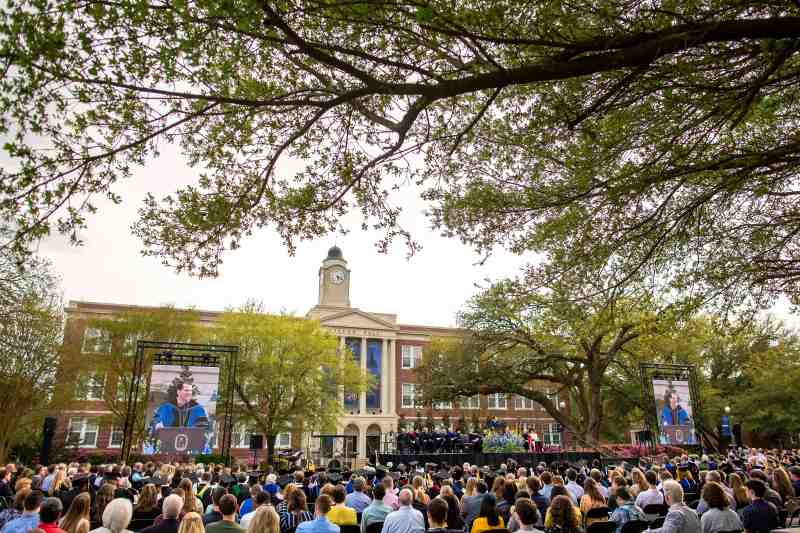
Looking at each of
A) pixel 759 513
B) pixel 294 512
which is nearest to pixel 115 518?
pixel 294 512

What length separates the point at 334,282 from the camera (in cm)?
5406

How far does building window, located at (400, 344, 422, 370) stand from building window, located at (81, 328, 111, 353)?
29165 mm

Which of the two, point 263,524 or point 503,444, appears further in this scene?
point 503,444

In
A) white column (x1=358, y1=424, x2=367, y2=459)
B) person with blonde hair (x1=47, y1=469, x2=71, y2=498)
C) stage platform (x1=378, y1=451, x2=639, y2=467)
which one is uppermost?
person with blonde hair (x1=47, y1=469, x2=71, y2=498)

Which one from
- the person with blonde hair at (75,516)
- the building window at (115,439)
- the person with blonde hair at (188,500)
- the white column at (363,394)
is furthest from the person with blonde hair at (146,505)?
the white column at (363,394)

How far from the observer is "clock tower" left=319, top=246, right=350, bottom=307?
53312 mm

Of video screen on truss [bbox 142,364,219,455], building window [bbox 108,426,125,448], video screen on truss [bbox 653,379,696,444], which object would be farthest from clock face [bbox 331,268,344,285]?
video screen on truss [bbox 653,379,696,444]

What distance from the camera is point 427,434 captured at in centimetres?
2580

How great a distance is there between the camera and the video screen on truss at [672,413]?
2370cm

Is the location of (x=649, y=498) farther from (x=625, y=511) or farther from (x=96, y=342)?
(x=96, y=342)

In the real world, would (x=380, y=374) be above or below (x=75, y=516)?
above

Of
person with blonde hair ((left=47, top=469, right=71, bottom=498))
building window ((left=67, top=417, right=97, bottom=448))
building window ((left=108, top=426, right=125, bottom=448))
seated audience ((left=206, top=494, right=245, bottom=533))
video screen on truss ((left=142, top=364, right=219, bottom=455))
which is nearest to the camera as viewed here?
seated audience ((left=206, top=494, right=245, bottom=533))

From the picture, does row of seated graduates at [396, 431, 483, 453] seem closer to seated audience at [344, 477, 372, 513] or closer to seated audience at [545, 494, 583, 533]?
seated audience at [344, 477, 372, 513]

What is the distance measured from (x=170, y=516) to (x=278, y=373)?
2738 centimetres
